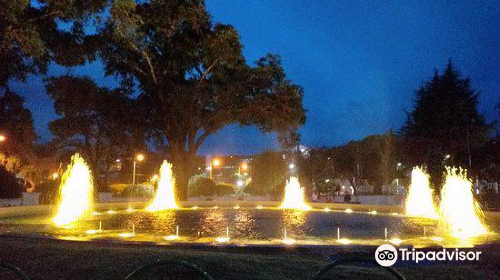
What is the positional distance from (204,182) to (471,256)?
135ft

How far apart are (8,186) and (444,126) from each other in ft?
118

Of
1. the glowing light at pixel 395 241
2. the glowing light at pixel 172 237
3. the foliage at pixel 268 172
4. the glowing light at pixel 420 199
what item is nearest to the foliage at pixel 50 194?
the glowing light at pixel 172 237

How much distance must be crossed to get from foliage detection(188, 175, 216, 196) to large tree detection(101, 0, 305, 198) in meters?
14.0

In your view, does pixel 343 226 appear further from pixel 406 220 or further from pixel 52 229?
pixel 52 229

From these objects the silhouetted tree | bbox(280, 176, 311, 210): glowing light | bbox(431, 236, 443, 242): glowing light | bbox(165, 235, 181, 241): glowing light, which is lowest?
bbox(165, 235, 181, 241): glowing light

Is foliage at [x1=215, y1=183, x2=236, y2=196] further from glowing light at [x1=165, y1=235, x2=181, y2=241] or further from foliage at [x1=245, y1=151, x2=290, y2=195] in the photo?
glowing light at [x1=165, y1=235, x2=181, y2=241]

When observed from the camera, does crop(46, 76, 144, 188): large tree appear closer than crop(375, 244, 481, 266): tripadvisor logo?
No

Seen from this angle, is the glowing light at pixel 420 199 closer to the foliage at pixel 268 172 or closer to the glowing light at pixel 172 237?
the glowing light at pixel 172 237

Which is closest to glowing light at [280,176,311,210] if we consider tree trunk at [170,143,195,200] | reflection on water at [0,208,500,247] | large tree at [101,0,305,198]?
large tree at [101,0,305,198]

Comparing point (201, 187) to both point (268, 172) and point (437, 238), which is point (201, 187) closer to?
point (268, 172)

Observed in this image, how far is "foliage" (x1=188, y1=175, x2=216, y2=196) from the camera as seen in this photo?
4812 centimetres

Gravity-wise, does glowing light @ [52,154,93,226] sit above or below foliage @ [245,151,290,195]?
below

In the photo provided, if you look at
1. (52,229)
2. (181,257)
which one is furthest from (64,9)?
(181,257)

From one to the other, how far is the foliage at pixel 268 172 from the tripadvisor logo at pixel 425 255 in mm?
43041
